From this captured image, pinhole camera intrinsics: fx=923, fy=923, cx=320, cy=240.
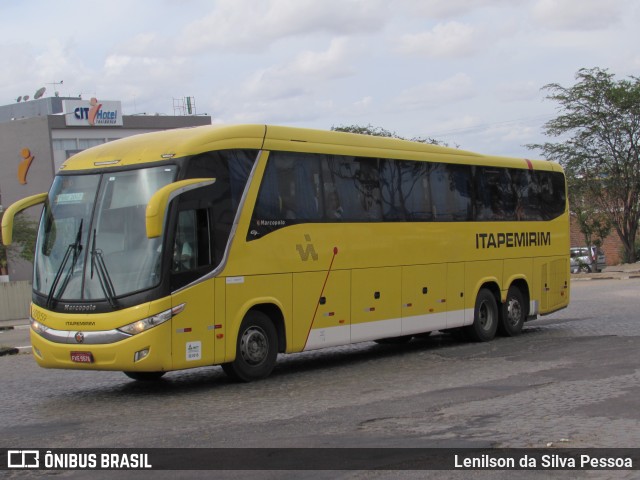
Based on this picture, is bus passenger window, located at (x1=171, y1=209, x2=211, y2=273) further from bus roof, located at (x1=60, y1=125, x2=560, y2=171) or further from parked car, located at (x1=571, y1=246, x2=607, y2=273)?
parked car, located at (x1=571, y1=246, x2=607, y2=273)

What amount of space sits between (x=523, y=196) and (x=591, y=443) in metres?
11.9

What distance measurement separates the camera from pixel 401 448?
8.09 meters

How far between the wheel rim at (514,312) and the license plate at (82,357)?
9.78 metres

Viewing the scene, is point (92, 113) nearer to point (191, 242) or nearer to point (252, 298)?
point (252, 298)

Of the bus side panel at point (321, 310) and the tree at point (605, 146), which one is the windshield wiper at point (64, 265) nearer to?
the bus side panel at point (321, 310)

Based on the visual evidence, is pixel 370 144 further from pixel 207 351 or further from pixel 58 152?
pixel 58 152

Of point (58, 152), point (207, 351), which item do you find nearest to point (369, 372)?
point (207, 351)

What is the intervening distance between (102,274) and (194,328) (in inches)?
54.1

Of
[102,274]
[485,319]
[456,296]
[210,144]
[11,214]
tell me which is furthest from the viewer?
[485,319]

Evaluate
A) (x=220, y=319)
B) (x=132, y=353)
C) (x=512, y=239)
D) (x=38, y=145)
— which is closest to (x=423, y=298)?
(x=512, y=239)

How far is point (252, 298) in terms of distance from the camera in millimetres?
12945

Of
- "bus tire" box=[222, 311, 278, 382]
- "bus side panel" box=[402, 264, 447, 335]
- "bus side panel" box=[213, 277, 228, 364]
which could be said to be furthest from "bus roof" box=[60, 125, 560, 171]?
"bus tire" box=[222, 311, 278, 382]

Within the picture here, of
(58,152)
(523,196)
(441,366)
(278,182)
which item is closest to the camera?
(278,182)

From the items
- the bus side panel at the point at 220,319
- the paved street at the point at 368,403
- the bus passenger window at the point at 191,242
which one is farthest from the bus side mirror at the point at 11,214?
the bus side panel at the point at 220,319
